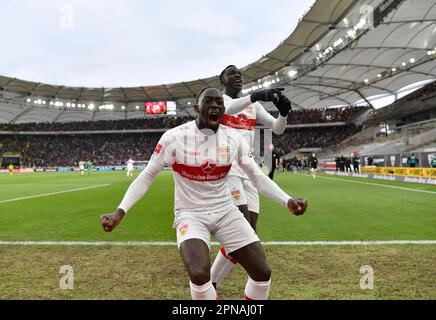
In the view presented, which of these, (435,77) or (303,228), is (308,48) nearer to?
(435,77)

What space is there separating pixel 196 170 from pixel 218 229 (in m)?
0.52

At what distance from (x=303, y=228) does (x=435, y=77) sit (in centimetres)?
4198

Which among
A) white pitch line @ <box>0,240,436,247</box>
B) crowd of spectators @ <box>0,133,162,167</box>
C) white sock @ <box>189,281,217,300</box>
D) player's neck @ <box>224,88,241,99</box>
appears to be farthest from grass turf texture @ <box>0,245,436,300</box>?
crowd of spectators @ <box>0,133,162,167</box>

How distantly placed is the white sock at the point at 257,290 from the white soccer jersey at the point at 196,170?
25.8 inches

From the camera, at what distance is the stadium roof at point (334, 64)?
25.8 metres

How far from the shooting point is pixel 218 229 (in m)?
2.86

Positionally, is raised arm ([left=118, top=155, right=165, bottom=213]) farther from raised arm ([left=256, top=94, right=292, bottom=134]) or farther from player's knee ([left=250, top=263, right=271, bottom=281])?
raised arm ([left=256, top=94, right=292, bottom=134])

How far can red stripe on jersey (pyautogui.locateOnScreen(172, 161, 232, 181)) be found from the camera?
293 centimetres

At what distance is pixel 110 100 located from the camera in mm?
61500

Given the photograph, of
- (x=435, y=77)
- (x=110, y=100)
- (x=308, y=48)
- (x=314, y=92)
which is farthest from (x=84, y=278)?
(x=110, y=100)

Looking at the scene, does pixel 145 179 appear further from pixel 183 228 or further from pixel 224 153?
pixel 224 153

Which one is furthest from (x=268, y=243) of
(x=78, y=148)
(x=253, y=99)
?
(x=78, y=148)

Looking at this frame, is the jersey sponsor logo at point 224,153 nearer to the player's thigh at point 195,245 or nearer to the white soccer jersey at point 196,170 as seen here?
the white soccer jersey at point 196,170

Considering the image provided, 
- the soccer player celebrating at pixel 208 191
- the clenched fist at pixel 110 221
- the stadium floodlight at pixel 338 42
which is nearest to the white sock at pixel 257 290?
the soccer player celebrating at pixel 208 191
